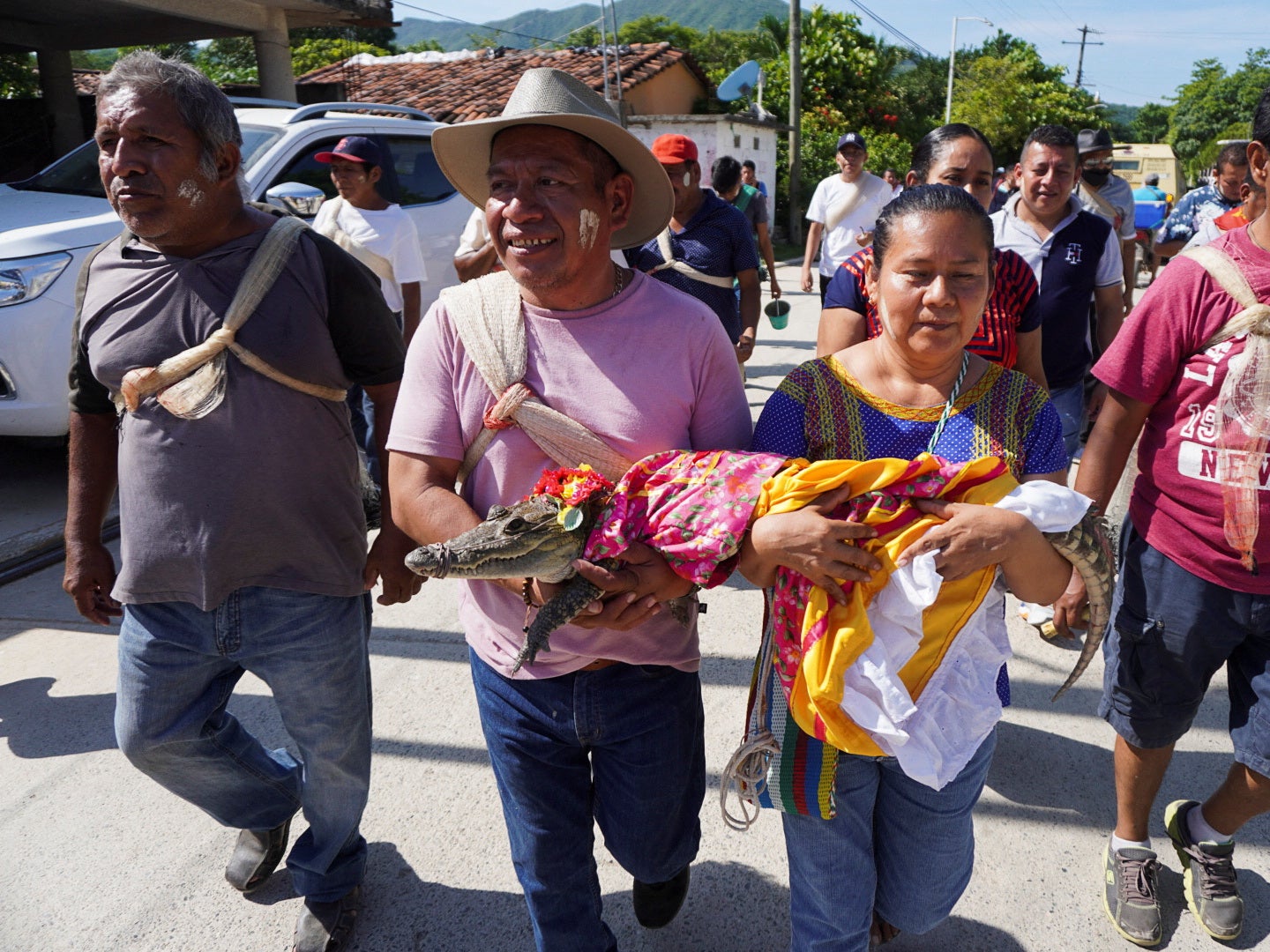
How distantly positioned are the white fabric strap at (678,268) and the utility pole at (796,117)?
722 inches

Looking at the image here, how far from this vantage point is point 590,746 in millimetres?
2088

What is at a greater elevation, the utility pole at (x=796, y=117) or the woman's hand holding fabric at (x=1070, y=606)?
the utility pole at (x=796, y=117)

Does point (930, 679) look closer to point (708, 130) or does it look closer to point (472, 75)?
point (708, 130)

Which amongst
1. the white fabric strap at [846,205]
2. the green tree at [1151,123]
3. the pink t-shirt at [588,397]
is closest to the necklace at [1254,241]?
the pink t-shirt at [588,397]

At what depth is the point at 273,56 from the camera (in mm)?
12570

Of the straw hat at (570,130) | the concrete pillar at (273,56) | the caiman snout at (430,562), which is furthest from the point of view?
the concrete pillar at (273,56)

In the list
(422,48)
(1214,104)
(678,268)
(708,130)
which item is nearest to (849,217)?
(678,268)

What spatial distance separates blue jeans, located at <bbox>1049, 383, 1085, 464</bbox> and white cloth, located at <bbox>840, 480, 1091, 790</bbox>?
2.52m

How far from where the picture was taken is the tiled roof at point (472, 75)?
19953 mm

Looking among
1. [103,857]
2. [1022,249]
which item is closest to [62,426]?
[103,857]

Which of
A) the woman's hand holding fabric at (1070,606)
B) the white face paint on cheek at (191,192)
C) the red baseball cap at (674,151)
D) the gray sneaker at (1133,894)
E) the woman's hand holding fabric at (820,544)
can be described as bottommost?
the gray sneaker at (1133,894)

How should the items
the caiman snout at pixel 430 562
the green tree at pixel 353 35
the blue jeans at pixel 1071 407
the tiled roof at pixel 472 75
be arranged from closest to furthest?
the caiman snout at pixel 430 562 < the blue jeans at pixel 1071 407 < the tiled roof at pixel 472 75 < the green tree at pixel 353 35

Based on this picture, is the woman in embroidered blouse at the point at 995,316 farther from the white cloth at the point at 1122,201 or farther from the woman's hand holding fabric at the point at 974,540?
the white cloth at the point at 1122,201

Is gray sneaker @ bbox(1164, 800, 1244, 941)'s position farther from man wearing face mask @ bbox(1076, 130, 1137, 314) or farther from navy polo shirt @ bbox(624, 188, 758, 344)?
man wearing face mask @ bbox(1076, 130, 1137, 314)
